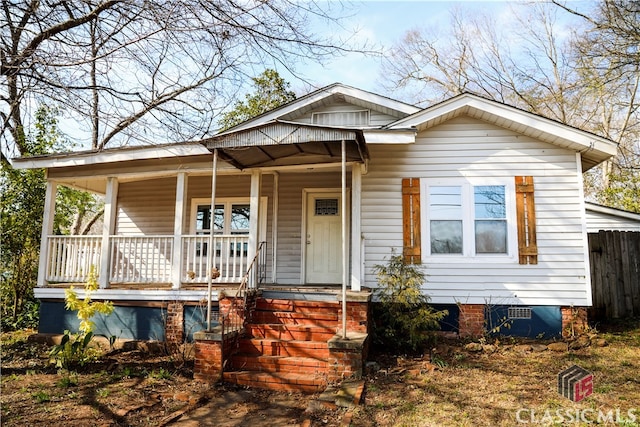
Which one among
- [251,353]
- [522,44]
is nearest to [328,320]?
[251,353]

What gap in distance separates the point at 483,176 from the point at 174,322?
6201 millimetres

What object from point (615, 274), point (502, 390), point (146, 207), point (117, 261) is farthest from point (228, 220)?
point (615, 274)

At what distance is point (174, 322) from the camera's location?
761 cm

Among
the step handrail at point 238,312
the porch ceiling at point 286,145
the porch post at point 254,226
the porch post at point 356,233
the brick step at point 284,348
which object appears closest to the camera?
the brick step at point 284,348

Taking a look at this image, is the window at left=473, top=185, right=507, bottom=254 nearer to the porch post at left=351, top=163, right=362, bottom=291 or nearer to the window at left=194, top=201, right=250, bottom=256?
the porch post at left=351, top=163, right=362, bottom=291

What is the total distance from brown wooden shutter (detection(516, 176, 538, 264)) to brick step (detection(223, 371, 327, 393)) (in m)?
4.29

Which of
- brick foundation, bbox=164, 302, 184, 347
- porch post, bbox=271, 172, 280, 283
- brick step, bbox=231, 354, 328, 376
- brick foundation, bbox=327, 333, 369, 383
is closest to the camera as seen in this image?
brick foundation, bbox=327, 333, 369, 383

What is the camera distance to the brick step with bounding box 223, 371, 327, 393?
17.7ft

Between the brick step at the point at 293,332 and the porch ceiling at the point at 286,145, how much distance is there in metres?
2.76

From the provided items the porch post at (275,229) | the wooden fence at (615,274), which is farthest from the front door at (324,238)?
the wooden fence at (615,274)

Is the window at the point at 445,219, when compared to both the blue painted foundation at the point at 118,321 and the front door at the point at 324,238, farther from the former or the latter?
the blue painted foundation at the point at 118,321

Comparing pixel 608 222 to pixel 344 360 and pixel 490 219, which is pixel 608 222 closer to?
pixel 490 219

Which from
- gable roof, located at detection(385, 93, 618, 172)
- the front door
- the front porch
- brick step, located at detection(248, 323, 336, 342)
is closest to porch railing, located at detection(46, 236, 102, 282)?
the front porch

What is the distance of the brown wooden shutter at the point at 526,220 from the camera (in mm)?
7344
